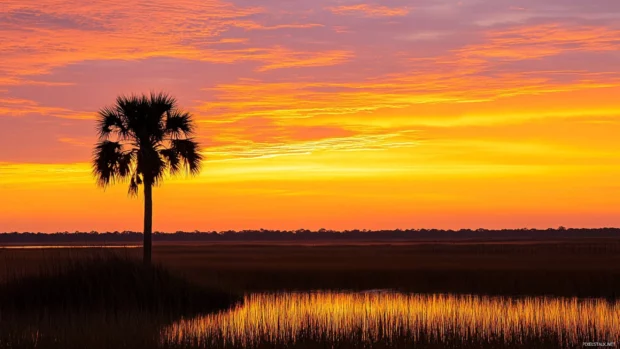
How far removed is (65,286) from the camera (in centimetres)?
2969

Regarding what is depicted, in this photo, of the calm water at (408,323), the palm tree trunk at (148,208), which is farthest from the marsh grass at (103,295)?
the palm tree trunk at (148,208)

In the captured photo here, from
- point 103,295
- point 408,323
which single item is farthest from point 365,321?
point 103,295

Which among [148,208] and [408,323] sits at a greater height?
[148,208]

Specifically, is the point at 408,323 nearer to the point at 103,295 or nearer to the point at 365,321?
the point at 365,321

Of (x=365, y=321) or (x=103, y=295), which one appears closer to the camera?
(x=365, y=321)

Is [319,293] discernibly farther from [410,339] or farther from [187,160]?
[410,339]

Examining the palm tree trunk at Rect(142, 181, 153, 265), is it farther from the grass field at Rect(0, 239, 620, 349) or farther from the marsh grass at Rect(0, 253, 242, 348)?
the marsh grass at Rect(0, 253, 242, 348)

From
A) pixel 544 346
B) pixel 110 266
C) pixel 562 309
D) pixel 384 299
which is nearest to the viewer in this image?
pixel 544 346

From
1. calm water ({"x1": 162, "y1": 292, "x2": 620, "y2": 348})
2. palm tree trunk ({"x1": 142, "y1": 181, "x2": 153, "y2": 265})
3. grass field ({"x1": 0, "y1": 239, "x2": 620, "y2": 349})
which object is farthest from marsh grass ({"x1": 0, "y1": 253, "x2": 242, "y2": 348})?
palm tree trunk ({"x1": 142, "y1": 181, "x2": 153, "y2": 265})

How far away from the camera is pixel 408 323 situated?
77.6 feet

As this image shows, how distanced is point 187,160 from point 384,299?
39.4ft

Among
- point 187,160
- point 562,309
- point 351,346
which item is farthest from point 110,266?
point 562,309

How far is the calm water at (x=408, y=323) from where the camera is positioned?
2141 centimetres

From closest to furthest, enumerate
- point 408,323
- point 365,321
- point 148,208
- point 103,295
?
point 408,323, point 365,321, point 103,295, point 148,208
